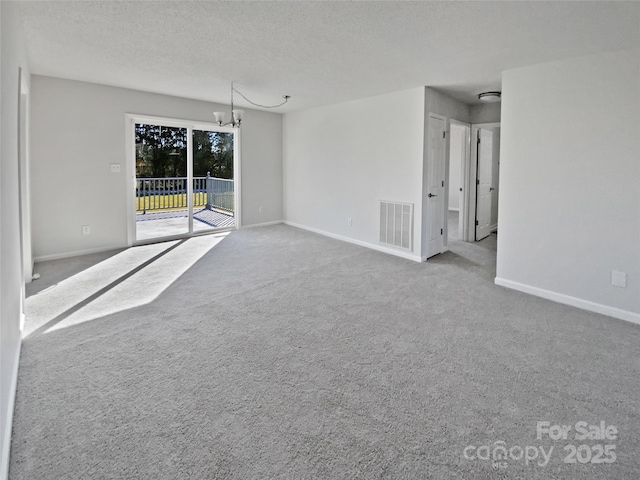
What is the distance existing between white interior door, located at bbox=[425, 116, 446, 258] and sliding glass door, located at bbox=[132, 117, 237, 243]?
3708mm

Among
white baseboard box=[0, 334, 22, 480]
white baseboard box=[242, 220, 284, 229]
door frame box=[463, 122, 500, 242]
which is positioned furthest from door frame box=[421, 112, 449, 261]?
white baseboard box=[0, 334, 22, 480]

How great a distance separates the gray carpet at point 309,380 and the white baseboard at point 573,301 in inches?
6.2

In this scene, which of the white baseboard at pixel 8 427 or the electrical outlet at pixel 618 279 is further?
the electrical outlet at pixel 618 279

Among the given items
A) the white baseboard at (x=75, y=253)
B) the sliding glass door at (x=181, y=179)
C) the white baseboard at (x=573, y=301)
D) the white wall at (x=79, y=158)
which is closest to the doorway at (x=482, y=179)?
the white baseboard at (x=573, y=301)

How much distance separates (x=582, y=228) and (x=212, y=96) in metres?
5.23

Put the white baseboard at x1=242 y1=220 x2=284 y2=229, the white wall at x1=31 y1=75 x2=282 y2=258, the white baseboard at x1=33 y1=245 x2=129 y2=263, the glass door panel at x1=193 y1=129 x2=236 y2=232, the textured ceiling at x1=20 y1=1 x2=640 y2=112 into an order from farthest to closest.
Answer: the white baseboard at x1=242 y1=220 x2=284 y2=229 → the glass door panel at x1=193 y1=129 x2=236 y2=232 → the white baseboard at x1=33 y1=245 x2=129 y2=263 → the white wall at x1=31 y1=75 x2=282 y2=258 → the textured ceiling at x1=20 y1=1 x2=640 y2=112

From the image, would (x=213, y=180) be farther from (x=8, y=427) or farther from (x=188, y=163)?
(x=8, y=427)

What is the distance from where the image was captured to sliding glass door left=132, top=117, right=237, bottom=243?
19.5ft

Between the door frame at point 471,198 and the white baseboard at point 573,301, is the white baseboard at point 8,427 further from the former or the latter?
the door frame at point 471,198

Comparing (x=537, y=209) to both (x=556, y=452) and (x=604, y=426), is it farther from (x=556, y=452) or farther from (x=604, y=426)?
(x=556, y=452)

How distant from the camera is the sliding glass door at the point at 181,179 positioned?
5938 millimetres

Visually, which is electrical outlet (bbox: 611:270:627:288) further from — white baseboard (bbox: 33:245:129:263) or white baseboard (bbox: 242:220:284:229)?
white baseboard (bbox: 33:245:129:263)

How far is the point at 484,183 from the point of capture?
656cm

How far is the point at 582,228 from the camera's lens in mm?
3441
